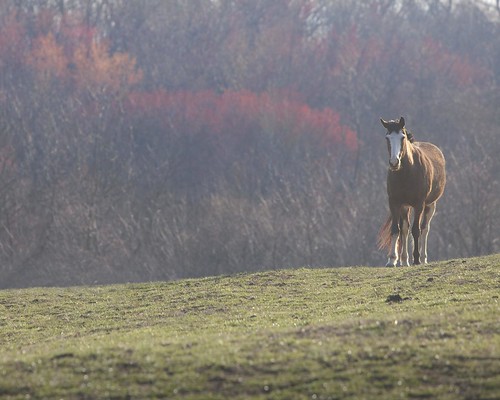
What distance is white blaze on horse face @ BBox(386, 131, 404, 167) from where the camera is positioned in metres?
19.3

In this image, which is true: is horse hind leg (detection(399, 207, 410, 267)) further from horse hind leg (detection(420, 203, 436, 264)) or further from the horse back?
horse hind leg (detection(420, 203, 436, 264))

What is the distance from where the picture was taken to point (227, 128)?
77.3 meters

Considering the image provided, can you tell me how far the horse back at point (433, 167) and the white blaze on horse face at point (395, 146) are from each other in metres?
1.88

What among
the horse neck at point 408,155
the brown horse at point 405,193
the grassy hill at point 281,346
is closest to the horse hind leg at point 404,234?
the brown horse at point 405,193

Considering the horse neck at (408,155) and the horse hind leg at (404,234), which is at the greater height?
the horse neck at (408,155)

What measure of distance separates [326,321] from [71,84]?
64.8 meters

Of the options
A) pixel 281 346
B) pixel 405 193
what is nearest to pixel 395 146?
pixel 405 193

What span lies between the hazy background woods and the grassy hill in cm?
2378

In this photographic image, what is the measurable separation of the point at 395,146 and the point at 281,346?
26.3 feet

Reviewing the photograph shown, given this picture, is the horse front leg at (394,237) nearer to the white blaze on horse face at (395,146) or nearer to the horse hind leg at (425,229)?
the white blaze on horse face at (395,146)

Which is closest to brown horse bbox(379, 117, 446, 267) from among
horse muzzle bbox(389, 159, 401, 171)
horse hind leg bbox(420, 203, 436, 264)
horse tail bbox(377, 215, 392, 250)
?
horse tail bbox(377, 215, 392, 250)

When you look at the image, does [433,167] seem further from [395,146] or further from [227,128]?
[227,128]

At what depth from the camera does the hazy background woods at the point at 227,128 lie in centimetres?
4484

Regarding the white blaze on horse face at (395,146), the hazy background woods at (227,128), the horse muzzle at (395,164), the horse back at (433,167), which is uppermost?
the white blaze on horse face at (395,146)
